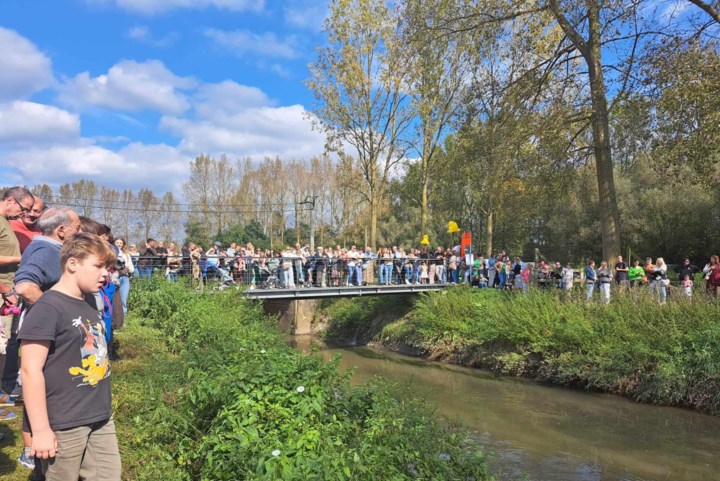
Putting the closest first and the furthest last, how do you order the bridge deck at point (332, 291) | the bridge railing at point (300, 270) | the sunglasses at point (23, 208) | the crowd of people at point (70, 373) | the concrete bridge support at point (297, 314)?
1. the crowd of people at point (70, 373)
2. the sunglasses at point (23, 208)
3. the bridge railing at point (300, 270)
4. the bridge deck at point (332, 291)
5. the concrete bridge support at point (297, 314)

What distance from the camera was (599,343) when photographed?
1309 centimetres

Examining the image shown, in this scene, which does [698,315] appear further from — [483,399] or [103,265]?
[103,265]

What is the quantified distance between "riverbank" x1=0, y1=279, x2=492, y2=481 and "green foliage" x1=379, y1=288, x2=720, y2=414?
24.9 ft

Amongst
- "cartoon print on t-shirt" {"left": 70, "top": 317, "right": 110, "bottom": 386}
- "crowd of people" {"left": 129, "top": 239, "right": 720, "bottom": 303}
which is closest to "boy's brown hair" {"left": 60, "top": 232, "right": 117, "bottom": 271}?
"cartoon print on t-shirt" {"left": 70, "top": 317, "right": 110, "bottom": 386}

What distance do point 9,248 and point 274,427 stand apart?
2.58m

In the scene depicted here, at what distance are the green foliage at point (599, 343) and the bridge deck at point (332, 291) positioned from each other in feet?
8.31

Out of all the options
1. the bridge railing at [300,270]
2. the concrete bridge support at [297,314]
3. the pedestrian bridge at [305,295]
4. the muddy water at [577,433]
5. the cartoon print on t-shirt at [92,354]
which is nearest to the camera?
the cartoon print on t-shirt at [92,354]

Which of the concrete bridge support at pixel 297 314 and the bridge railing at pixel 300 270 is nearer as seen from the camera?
the bridge railing at pixel 300 270

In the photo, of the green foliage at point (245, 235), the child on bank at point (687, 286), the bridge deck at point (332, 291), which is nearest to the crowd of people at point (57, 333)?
the bridge deck at point (332, 291)

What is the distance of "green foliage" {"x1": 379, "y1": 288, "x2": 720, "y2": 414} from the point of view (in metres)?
11.1

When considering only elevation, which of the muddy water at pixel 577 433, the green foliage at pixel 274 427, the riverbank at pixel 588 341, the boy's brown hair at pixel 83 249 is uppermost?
the boy's brown hair at pixel 83 249

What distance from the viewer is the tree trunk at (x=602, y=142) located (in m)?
15.4

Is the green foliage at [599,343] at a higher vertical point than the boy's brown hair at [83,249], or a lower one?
lower

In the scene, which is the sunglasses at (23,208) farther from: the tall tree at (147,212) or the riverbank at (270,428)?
the tall tree at (147,212)
